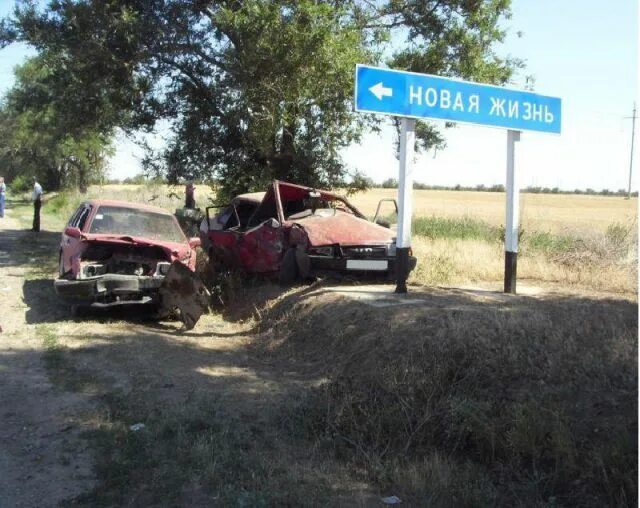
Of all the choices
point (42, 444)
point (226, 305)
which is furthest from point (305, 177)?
point (42, 444)

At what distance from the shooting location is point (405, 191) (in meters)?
8.12

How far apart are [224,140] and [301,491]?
13009mm

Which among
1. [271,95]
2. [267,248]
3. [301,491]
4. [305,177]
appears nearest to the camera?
[301,491]

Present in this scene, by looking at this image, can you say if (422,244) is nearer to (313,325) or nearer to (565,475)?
(313,325)

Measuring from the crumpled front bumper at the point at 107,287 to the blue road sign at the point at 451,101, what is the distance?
3836mm

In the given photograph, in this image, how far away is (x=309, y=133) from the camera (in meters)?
15.0

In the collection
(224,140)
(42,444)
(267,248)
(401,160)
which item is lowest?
(42,444)

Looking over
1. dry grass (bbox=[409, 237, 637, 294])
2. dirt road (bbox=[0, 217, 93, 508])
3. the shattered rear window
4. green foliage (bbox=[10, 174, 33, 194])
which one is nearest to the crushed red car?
the shattered rear window

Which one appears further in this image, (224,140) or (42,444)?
(224,140)

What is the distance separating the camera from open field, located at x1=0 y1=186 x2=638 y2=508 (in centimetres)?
384

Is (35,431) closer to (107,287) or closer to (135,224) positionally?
(107,287)

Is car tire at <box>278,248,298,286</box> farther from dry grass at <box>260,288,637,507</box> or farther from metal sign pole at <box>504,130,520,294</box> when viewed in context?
metal sign pole at <box>504,130,520,294</box>

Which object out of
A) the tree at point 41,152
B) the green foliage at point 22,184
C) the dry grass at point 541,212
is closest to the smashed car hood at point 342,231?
the dry grass at point 541,212

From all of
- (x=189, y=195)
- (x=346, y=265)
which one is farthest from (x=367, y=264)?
(x=189, y=195)
